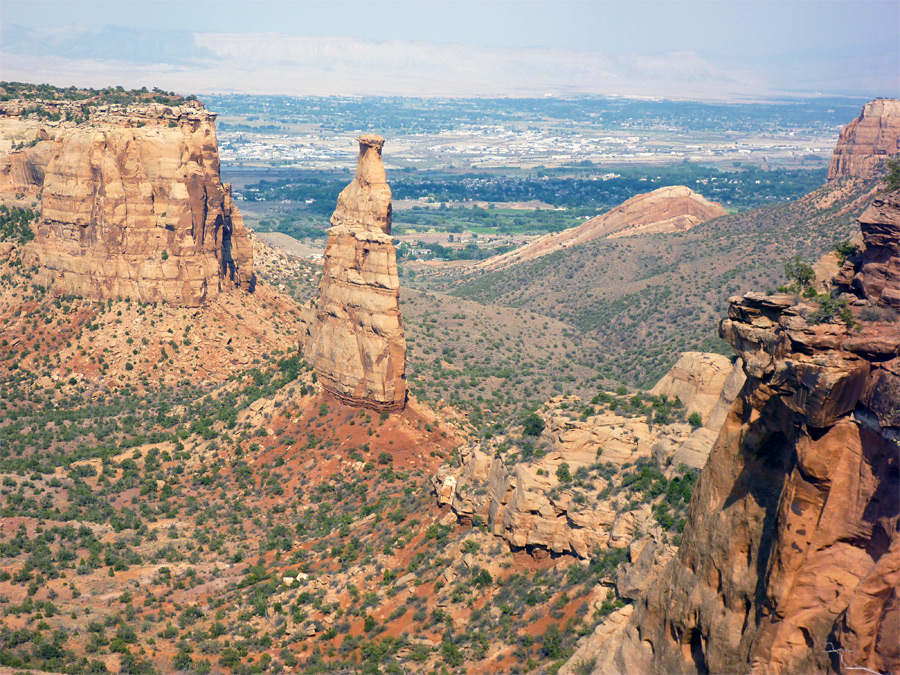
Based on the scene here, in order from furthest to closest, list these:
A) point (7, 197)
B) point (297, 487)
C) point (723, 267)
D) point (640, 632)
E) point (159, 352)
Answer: point (723, 267) → point (7, 197) → point (159, 352) → point (297, 487) → point (640, 632)

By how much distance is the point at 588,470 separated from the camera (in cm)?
3944

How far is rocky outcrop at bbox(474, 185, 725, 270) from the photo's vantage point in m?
156

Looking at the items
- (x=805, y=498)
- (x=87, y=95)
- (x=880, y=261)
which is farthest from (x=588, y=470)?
(x=87, y=95)

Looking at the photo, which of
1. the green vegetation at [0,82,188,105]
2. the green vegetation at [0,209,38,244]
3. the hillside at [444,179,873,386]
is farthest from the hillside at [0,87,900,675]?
the green vegetation at [0,82,188,105]

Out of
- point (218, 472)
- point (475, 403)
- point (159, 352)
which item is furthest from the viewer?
point (159, 352)

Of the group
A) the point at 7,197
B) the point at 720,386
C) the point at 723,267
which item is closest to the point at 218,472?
the point at 720,386

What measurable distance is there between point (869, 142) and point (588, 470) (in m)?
118

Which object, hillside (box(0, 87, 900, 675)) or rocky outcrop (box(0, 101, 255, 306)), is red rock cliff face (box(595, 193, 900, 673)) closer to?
hillside (box(0, 87, 900, 675))

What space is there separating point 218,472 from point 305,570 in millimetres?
16121

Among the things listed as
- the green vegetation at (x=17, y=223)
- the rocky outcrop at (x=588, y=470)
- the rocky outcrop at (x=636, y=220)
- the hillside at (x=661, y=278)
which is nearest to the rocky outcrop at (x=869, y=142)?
the hillside at (x=661, y=278)

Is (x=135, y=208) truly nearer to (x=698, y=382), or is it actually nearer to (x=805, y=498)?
(x=698, y=382)

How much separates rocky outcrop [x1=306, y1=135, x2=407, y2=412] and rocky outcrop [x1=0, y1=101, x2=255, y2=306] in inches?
820

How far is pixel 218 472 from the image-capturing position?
60812 millimetres

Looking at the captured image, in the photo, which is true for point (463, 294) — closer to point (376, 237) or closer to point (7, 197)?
point (7, 197)
